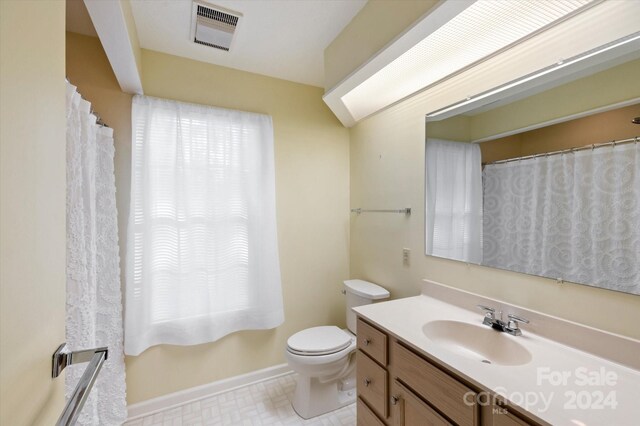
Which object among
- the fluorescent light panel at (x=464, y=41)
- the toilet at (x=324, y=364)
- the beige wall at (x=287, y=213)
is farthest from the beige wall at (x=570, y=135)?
the beige wall at (x=287, y=213)

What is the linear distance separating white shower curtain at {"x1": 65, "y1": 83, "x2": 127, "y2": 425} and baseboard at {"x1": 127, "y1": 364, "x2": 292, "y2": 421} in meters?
0.14

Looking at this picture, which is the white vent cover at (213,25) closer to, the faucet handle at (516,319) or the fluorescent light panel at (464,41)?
the fluorescent light panel at (464,41)

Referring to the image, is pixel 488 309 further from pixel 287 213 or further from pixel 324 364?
pixel 287 213

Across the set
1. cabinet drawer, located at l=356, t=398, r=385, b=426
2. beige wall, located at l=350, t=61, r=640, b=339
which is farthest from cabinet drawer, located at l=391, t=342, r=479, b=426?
beige wall, located at l=350, t=61, r=640, b=339

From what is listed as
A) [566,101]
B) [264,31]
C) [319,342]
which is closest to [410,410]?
[319,342]

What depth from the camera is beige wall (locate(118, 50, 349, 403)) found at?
77.4 inches

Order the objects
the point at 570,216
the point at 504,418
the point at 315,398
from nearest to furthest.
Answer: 1. the point at 504,418
2. the point at 570,216
3. the point at 315,398

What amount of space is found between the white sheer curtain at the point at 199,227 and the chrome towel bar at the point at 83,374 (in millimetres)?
1322

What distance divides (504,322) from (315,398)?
1.32 m

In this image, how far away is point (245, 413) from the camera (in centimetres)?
192

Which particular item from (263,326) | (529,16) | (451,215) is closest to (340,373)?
(263,326)

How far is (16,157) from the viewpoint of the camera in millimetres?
478

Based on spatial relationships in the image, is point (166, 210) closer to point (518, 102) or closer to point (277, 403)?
point (277, 403)

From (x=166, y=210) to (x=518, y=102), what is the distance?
7.05 ft
